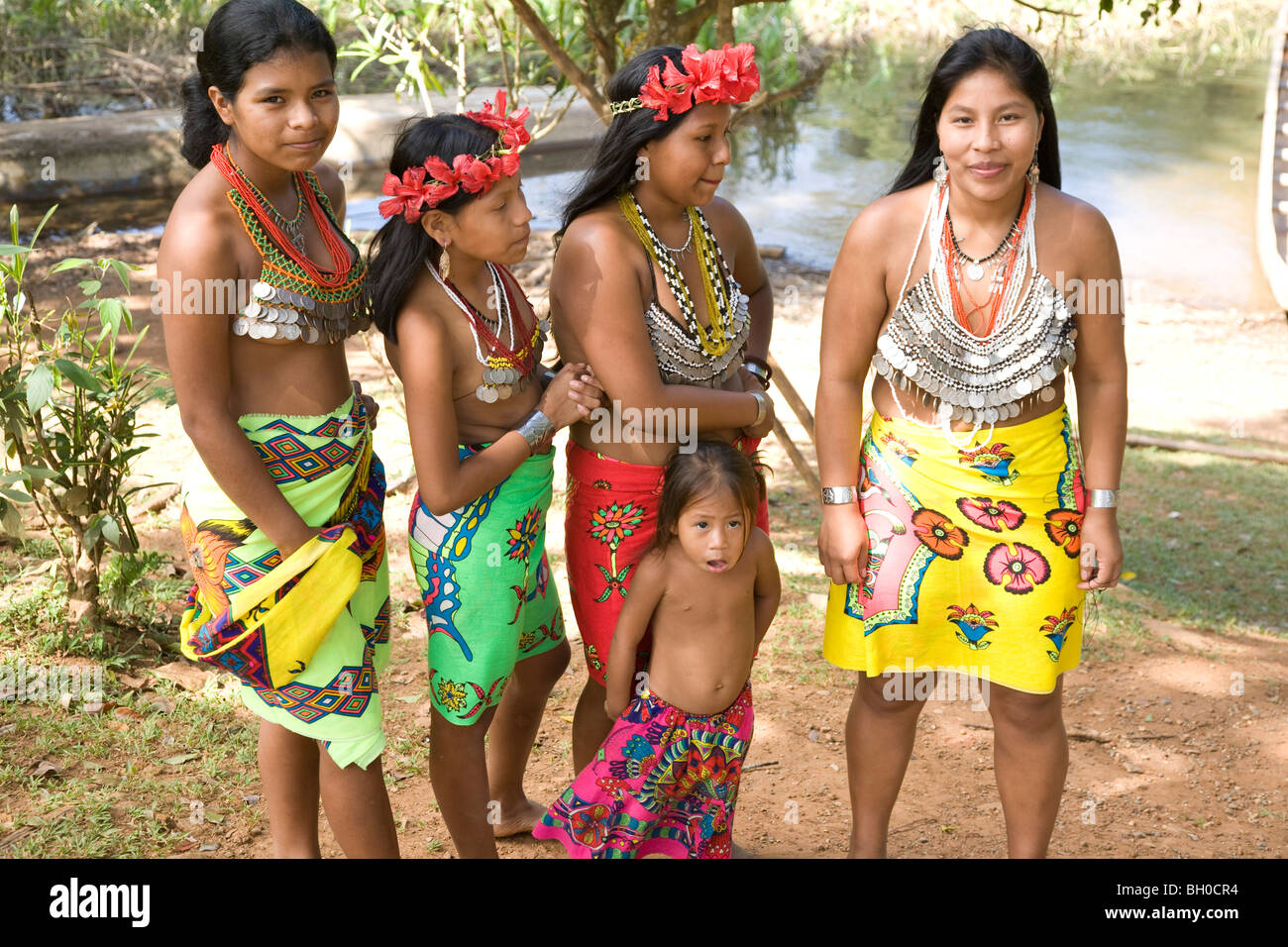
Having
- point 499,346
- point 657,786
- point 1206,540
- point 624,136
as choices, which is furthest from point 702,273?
point 1206,540

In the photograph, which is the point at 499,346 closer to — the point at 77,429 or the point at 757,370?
the point at 757,370

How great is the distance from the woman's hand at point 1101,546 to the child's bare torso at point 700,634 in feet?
2.11

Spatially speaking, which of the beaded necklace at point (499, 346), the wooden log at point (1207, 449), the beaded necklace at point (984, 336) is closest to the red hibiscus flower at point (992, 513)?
the beaded necklace at point (984, 336)

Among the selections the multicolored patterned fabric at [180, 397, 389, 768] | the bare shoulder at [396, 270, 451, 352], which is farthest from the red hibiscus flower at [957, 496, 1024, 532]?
the multicolored patterned fabric at [180, 397, 389, 768]

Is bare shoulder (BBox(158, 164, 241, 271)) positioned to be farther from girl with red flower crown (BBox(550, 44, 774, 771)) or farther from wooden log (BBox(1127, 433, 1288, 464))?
wooden log (BBox(1127, 433, 1288, 464))

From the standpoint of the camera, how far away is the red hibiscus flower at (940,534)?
2275mm

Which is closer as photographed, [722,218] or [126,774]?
[722,218]

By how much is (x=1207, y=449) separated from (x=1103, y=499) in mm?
4349

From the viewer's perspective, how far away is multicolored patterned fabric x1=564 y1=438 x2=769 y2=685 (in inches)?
94.8

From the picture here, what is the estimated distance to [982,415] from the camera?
2213mm

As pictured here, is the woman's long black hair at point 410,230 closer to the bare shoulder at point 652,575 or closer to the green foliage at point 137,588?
the bare shoulder at point 652,575

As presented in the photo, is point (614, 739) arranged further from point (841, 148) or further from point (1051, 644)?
point (841, 148)

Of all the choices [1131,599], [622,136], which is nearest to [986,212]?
[622,136]
